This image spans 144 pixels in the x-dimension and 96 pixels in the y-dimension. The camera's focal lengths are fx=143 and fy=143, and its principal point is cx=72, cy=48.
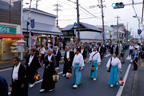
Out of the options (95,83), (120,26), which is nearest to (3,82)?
(95,83)

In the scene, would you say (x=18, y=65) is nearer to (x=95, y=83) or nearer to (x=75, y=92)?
(x=75, y=92)

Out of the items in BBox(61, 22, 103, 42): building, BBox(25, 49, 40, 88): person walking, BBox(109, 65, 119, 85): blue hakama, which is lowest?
BBox(109, 65, 119, 85): blue hakama

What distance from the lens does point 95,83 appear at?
7.33 metres

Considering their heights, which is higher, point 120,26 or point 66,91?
point 120,26

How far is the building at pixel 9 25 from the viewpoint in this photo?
1357 cm

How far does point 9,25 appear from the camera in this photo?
561 inches

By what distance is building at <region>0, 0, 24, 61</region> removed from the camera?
44.5 feet

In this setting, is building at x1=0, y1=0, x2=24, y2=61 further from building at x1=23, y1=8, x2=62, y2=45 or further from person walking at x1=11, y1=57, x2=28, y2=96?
person walking at x1=11, y1=57, x2=28, y2=96

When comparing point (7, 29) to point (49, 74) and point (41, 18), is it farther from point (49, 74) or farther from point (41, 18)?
point (49, 74)

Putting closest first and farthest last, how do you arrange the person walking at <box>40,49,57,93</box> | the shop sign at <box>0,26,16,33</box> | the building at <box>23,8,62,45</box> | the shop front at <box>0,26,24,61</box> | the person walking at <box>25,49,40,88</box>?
1. the person walking at <box>40,49,57,93</box>
2. the person walking at <box>25,49,40,88</box>
3. the shop sign at <box>0,26,16,33</box>
4. the shop front at <box>0,26,24,61</box>
5. the building at <box>23,8,62,45</box>

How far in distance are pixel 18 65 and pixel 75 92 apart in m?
2.69

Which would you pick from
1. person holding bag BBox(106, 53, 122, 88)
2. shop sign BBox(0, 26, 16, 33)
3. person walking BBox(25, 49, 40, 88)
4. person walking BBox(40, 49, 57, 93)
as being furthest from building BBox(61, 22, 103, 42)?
person walking BBox(40, 49, 57, 93)

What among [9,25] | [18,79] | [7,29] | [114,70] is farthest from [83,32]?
[18,79]

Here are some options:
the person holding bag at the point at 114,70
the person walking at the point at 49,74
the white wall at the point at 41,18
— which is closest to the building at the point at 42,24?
the white wall at the point at 41,18
